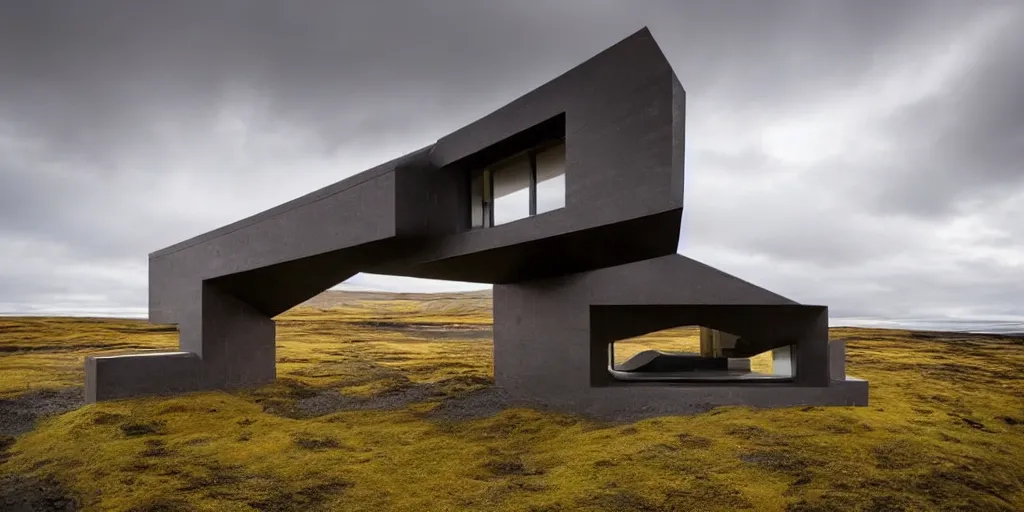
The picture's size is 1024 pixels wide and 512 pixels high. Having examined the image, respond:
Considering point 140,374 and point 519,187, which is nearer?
point 519,187

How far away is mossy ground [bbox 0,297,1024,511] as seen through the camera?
21.9ft

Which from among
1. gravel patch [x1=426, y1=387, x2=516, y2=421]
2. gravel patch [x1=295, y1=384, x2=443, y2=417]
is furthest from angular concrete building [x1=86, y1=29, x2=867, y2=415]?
gravel patch [x1=295, y1=384, x2=443, y2=417]

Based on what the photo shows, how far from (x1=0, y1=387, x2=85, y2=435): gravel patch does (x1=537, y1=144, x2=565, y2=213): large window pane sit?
11123 mm

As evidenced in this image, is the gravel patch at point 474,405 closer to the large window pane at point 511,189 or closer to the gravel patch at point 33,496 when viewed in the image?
the large window pane at point 511,189

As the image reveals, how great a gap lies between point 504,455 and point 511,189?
470 centimetres

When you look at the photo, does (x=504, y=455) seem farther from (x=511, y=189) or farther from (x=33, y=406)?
(x=33, y=406)

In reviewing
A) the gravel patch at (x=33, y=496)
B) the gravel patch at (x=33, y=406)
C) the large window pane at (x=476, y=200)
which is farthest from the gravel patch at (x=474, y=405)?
the gravel patch at (x=33, y=406)

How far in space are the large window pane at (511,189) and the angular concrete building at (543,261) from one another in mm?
38

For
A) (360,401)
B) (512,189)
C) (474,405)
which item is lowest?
(360,401)

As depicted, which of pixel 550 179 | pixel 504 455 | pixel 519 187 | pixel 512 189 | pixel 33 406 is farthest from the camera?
pixel 33 406

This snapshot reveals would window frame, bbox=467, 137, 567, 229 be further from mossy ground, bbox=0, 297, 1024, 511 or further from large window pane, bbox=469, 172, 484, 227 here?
mossy ground, bbox=0, 297, 1024, 511

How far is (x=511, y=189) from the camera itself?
34.1 feet

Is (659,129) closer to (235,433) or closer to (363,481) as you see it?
(363,481)

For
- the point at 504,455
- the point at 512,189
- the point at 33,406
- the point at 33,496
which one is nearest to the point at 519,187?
the point at 512,189
